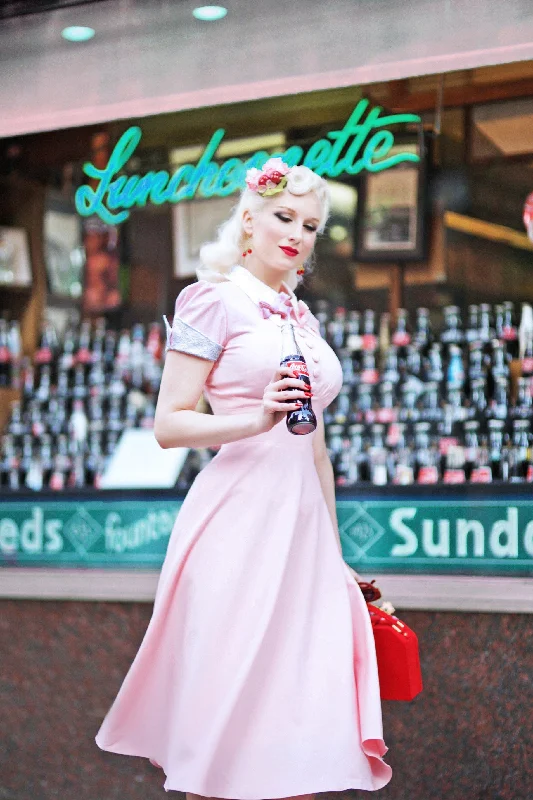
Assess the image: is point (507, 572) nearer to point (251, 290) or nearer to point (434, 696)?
point (434, 696)

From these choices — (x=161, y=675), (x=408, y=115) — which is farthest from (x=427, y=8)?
(x=161, y=675)

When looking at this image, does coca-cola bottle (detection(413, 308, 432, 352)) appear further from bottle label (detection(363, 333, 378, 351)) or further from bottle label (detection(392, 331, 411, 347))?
bottle label (detection(363, 333, 378, 351))

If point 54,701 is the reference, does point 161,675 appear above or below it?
above

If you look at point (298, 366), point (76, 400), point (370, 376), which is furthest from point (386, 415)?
point (298, 366)

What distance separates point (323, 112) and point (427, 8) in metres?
0.70

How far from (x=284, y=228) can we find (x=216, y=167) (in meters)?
2.38

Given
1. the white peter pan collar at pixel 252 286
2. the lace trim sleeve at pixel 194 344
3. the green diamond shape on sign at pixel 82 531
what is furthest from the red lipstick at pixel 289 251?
the green diamond shape on sign at pixel 82 531

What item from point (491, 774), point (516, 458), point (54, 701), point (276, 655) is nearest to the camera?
point (276, 655)

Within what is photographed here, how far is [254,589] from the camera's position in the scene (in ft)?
11.3

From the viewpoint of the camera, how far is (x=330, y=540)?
359cm

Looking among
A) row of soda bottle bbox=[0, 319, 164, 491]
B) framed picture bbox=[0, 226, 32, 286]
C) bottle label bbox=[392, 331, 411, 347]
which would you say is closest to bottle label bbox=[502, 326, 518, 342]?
bottle label bbox=[392, 331, 411, 347]

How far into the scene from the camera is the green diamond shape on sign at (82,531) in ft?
18.3

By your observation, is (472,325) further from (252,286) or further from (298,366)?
(298,366)

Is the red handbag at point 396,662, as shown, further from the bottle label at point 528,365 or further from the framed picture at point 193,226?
the framed picture at point 193,226
